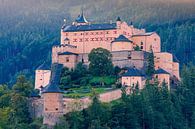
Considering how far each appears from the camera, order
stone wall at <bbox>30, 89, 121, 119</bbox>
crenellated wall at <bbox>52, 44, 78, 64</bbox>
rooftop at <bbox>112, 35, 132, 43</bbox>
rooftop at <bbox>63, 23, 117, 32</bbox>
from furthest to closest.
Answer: rooftop at <bbox>63, 23, 117, 32</bbox>
crenellated wall at <bbox>52, 44, 78, 64</bbox>
rooftop at <bbox>112, 35, 132, 43</bbox>
stone wall at <bbox>30, 89, 121, 119</bbox>

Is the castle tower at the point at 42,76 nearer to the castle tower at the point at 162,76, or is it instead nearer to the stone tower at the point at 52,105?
the castle tower at the point at 162,76

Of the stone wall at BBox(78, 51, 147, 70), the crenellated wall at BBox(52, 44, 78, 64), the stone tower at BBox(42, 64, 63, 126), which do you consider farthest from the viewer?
the crenellated wall at BBox(52, 44, 78, 64)

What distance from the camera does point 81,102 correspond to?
62.1 meters

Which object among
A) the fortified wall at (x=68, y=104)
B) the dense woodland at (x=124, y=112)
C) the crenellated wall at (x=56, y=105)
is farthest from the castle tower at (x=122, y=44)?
the crenellated wall at (x=56, y=105)

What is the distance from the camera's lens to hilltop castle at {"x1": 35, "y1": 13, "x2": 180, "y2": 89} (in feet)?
243

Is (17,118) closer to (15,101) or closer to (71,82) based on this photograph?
(15,101)

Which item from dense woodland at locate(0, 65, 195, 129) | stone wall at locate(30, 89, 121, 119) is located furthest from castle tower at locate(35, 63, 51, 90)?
stone wall at locate(30, 89, 121, 119)

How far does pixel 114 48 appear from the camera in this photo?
A: 75.4 m

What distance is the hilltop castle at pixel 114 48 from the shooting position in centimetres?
7406

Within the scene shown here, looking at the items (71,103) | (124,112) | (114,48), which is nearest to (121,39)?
(114,48)

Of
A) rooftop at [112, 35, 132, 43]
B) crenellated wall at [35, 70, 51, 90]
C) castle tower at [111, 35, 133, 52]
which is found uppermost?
rooftop at [112, 35, 132, 43]

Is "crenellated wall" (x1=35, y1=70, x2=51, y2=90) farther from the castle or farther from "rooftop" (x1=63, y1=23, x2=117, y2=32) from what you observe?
"rooftop" (x1=63, y1=23, x2=117, y2=32)

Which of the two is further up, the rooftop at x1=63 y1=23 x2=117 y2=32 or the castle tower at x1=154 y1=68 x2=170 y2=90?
the rooftop at x1=63 y1=23 x2=117 y2=32

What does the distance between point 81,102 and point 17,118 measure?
6542mm
